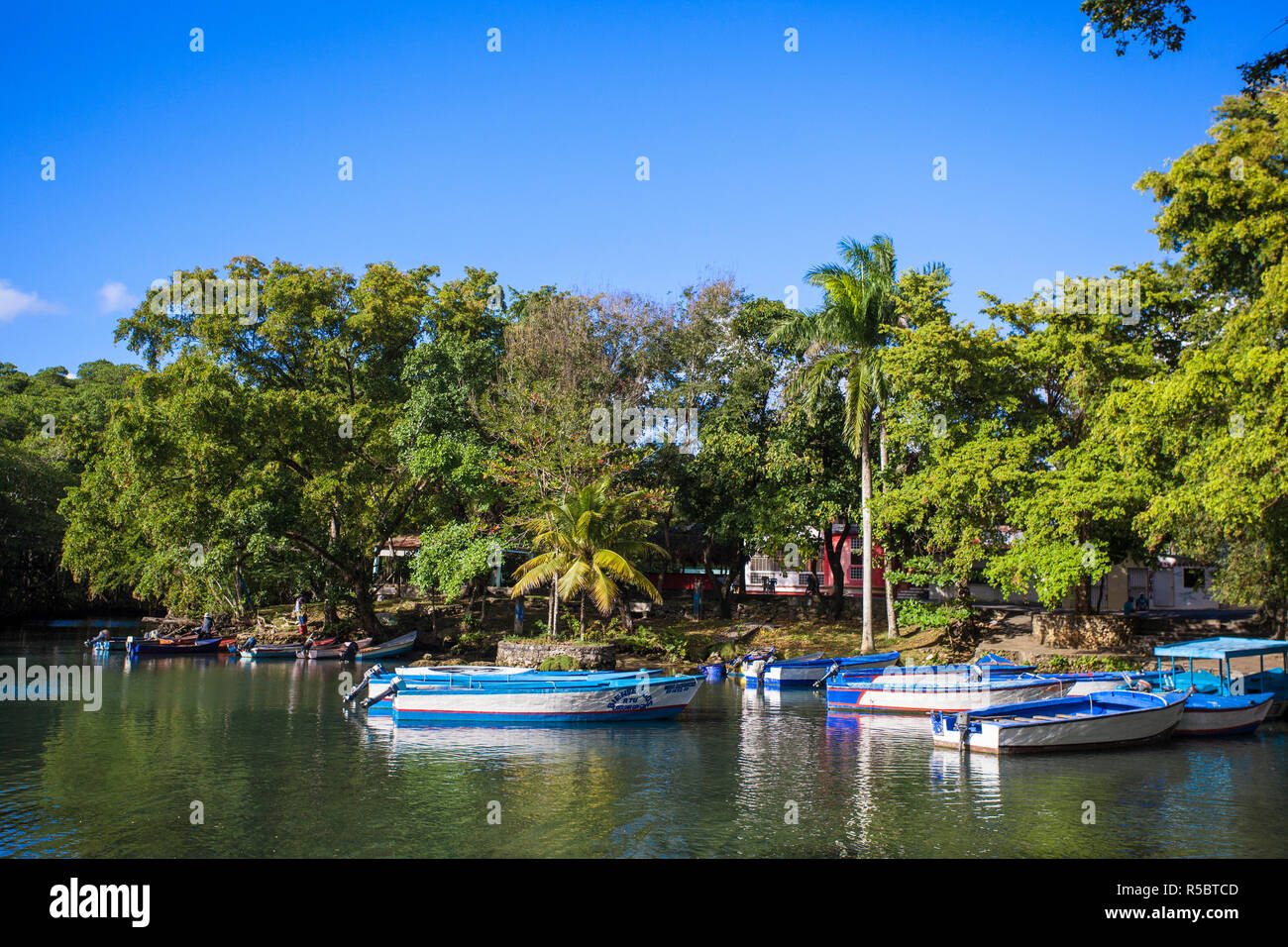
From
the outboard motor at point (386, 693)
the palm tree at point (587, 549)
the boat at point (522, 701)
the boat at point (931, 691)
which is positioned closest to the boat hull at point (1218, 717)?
the boat at point (931, 691)

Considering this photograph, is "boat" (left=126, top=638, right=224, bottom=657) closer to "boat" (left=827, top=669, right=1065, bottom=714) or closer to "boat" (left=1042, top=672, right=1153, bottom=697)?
"boat" (left=827, top=669, right=1065, bottom=714)

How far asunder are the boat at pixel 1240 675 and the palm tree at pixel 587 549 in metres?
16.7

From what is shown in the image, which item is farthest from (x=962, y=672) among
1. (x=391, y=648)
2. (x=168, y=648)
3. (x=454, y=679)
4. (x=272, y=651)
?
(x=168, y=648)

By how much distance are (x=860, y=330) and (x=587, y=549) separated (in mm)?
14328

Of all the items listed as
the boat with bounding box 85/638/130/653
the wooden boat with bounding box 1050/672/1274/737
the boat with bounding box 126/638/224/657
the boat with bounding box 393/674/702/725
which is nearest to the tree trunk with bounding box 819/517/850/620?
the wooden boat with bounding box 1050/672/1274/737

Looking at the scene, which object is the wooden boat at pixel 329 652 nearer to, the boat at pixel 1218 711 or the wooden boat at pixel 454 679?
the wooden boat at pixel 454 679

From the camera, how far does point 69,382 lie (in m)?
85.7

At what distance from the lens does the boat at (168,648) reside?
39.1 metres

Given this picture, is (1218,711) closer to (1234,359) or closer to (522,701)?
(1234,359)

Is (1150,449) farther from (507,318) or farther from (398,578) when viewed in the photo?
(398,578)

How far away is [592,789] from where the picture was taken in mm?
16516

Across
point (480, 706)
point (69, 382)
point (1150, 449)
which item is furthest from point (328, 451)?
point (69, 382)
